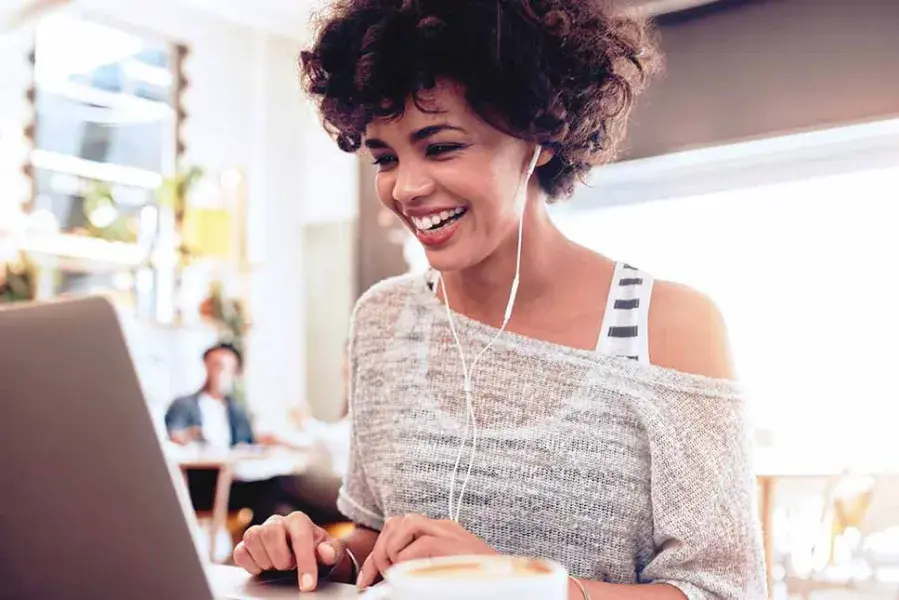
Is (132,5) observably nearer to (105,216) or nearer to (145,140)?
(145,140)

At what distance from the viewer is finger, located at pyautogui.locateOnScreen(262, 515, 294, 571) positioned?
2.97 ft

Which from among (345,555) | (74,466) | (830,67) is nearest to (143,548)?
(74,466)

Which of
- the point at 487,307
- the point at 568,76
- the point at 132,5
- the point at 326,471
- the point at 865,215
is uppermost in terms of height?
the point at 132,5

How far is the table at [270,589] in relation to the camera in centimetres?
80

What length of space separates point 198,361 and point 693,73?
3.73 meters

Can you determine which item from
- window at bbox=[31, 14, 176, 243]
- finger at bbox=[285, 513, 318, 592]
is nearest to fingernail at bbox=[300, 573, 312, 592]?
finger at bbox=[285, 513, 318, 592]

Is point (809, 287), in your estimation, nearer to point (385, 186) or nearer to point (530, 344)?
point (530, 344)

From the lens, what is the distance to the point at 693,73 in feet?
13.2

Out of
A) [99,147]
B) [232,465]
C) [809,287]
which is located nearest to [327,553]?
[809,287]

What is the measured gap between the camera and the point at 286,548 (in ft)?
2.99

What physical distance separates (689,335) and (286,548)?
0.53 m

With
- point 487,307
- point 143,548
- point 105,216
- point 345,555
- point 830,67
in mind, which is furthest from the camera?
point 105,216

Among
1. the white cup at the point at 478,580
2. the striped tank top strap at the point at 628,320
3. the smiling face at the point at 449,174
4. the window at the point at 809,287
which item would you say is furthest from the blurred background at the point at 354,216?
the white cup at the point at 478,580

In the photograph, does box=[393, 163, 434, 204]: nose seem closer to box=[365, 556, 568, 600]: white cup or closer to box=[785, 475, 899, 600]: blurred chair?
box=[365, 556, 568, 600]: white cup
